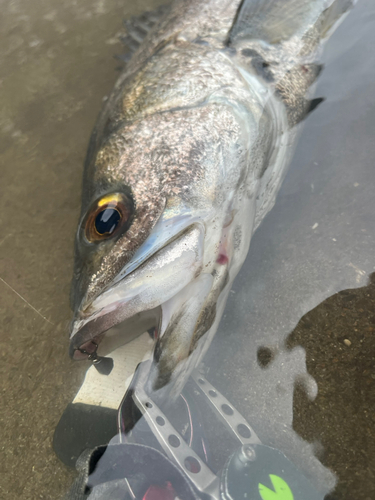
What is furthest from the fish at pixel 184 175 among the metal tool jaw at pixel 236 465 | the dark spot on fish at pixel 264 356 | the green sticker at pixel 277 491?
the green sticker at pixel 277 491

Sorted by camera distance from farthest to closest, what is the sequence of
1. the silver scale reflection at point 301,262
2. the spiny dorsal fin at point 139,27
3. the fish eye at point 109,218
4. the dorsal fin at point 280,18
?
the spiny dorsal fin at point 139,27
the dorsal fin at point 280,18
the silver scale reflection at point 301,262
the fish eye at point 109,218

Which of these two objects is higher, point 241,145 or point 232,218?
point 241,145

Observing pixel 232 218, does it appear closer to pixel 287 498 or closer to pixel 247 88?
pixel 247 88

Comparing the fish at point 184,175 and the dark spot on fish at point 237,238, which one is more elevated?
the fish at point 184,175

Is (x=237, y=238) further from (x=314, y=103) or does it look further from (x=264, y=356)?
(x=314, y=103)

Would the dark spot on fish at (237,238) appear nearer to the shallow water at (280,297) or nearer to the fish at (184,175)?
the fish at (184,175)

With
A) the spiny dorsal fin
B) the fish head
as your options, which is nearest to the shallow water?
the fish head

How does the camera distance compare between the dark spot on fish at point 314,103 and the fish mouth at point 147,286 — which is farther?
the dark spot on fish at point 314,103

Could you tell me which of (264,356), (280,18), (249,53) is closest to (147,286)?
(264,356)

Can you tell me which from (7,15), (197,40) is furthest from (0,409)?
(7,15)

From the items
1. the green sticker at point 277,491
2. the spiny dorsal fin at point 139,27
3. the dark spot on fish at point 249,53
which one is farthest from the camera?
the spiny dorsal fin at point 139,27
